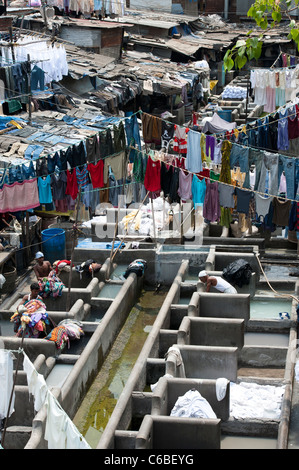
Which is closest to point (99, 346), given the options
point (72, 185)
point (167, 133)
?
point (72, 185)

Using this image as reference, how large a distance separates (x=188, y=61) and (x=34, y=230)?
2138 centimetres

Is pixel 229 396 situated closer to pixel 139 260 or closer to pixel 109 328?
pixel 109 328

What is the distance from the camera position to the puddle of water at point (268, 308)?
15570 millimetres

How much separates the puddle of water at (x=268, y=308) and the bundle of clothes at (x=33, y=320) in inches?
168

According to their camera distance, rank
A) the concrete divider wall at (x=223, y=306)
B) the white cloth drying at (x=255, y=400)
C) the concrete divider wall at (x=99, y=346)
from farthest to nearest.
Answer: the concrete divider wall at (x=223, y=306) < the concrete divider wall at (x=99, y=346) < the white cloth drying at (x=255, y=400)

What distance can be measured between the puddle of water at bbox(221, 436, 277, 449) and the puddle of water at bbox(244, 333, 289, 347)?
289 cm

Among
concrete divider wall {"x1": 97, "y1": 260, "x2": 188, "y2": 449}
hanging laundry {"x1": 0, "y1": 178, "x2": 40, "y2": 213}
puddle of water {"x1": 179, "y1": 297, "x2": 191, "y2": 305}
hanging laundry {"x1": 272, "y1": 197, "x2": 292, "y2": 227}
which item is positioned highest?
hanging laundry {"x1": 0, "y1": 178, "x2": 40, "y2": 213}

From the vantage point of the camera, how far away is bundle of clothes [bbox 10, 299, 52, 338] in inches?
551

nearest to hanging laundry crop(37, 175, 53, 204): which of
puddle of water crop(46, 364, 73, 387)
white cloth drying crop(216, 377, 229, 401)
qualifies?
puddle of water crop(46, 364, 73, 387)

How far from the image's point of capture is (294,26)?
371 inches

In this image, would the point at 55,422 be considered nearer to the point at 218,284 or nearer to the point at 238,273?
the point at 218,284

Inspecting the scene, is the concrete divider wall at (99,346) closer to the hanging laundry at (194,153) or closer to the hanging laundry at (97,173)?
the hanging laundry at (97,173)

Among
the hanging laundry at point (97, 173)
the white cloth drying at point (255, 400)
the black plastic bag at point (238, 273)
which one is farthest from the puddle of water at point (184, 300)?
the white cloth drying at point (255, 400)

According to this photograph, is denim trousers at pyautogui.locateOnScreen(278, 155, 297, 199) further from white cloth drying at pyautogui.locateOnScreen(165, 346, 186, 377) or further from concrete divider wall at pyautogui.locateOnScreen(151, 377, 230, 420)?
concrete divider wall at pyautogui.locateOnScreen(151, 377, 230, 420)
